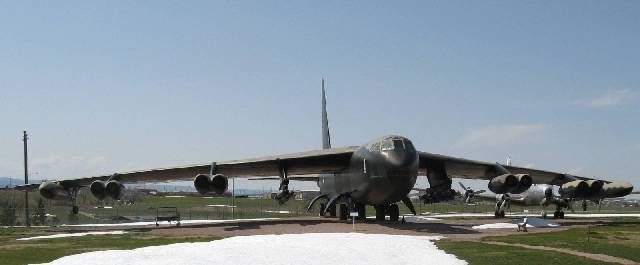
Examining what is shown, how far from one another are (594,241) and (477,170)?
17.1m

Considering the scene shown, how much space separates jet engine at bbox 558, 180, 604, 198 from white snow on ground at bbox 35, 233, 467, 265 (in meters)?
19.0

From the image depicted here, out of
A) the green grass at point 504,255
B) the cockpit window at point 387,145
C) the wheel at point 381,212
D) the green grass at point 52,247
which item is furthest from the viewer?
the wheel at point 381,212

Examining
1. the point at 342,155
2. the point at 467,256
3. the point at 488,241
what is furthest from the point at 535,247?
the point at 342,155

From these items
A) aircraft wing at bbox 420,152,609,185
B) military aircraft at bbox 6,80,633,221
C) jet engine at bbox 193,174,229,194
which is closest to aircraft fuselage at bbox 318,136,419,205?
military aircraft at bbox 6,80,633,221

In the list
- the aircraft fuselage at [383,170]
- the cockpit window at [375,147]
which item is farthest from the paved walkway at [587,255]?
the cockpit window at [375,147]

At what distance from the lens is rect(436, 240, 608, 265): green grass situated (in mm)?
16891

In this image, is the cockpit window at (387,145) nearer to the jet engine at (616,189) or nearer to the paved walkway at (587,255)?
the paved walkway at (587,255)

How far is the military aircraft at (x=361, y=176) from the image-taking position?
30297mm

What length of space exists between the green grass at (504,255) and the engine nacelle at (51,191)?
2442cm

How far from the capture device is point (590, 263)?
1652cm

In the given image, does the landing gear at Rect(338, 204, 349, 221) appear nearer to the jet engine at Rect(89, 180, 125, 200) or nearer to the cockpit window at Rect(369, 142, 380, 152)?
the cockpit window at Rect(369, 142, 380, 152)

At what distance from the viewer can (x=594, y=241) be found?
23641 mm

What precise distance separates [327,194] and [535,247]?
68.3ft

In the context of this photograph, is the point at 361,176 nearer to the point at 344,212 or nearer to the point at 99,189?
the point at 344,212
